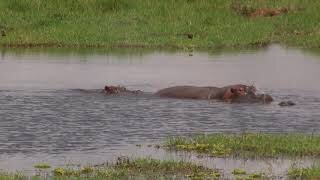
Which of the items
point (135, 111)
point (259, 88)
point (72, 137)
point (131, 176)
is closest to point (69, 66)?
point (259, 88)

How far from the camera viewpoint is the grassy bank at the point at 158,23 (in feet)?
139

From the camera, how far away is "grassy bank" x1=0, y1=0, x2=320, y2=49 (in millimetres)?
42312

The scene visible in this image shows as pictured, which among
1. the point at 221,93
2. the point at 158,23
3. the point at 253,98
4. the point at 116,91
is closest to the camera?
the point at 253,98

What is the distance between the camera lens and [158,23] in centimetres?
4431

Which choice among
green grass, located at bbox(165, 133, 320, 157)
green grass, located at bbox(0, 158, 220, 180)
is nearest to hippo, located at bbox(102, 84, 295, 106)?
green grass, located at bbox(165, 133, 320, 157)

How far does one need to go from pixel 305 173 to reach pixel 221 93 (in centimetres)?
1179

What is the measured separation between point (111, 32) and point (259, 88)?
46.0ft

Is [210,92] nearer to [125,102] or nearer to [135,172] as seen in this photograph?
[125,102]

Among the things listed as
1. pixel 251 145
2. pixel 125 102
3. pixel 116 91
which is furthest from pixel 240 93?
pixel 251 145

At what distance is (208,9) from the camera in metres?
46.8

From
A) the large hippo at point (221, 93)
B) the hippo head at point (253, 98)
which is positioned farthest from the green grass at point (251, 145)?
the large hippo at point (221, 93)

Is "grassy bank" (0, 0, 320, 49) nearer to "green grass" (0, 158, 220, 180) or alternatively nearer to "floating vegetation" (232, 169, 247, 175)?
"green grass" (0, 158, 220, 180)

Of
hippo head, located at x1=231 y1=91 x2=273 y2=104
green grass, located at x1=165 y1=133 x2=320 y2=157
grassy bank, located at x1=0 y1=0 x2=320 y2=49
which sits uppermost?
grassy bank, located at x1=0 y1=0 x2=320 y2=49

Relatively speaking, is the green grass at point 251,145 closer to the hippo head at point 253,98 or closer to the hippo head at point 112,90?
the hippo head at point 253,98
